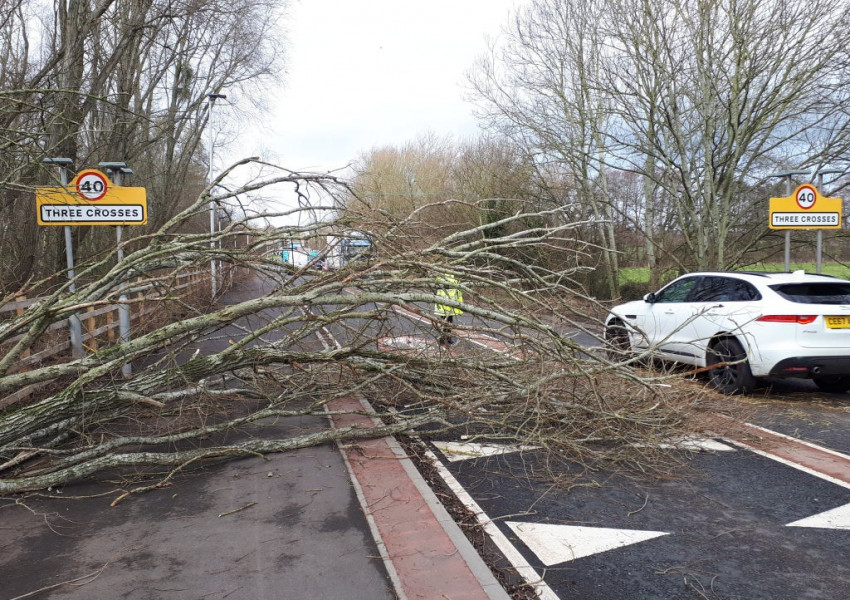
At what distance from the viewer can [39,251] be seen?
45.1 feet

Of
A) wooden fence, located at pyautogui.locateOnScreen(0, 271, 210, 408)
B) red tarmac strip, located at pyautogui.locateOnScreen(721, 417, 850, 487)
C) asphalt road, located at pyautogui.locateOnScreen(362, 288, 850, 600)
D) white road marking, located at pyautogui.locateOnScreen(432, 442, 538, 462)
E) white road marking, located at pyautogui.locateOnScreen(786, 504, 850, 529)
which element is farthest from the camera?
wooden fence, located at pyautogui.locateOnScreen(0, 271, 210, 408)

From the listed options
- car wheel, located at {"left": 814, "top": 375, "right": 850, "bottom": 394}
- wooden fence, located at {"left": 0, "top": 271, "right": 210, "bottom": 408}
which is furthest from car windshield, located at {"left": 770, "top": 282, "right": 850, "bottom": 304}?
wooden fence, located at {"left": 0, "top": 271, "right": 210, "bottom": 408}

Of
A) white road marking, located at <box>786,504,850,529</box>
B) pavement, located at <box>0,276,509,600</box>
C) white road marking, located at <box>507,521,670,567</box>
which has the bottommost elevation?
white road marking, located at <box>507,521,670,567</box>

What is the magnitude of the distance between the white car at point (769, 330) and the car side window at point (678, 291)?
0.41 meters

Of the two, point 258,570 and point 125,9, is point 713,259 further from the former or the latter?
point 125,9

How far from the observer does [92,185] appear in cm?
920

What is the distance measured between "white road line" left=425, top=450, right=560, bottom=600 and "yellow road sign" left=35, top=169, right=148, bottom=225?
21.9 feet

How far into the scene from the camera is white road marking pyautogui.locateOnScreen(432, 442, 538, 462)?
5.62 meters

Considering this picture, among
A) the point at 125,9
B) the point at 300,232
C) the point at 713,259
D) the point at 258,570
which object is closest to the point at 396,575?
the point at 258,570

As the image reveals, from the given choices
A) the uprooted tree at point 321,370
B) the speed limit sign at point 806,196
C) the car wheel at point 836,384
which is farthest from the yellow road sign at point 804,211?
the uprooted tree at point 321,370

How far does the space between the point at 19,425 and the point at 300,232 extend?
3009mm

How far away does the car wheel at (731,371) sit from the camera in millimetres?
7594

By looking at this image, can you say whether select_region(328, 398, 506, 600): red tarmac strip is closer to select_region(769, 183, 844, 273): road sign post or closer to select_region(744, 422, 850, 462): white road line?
select_region(744, 422, 850, 462): white road line

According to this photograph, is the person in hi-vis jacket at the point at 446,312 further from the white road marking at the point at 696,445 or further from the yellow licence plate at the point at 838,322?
the yellow licence plate at the point at 838,322
